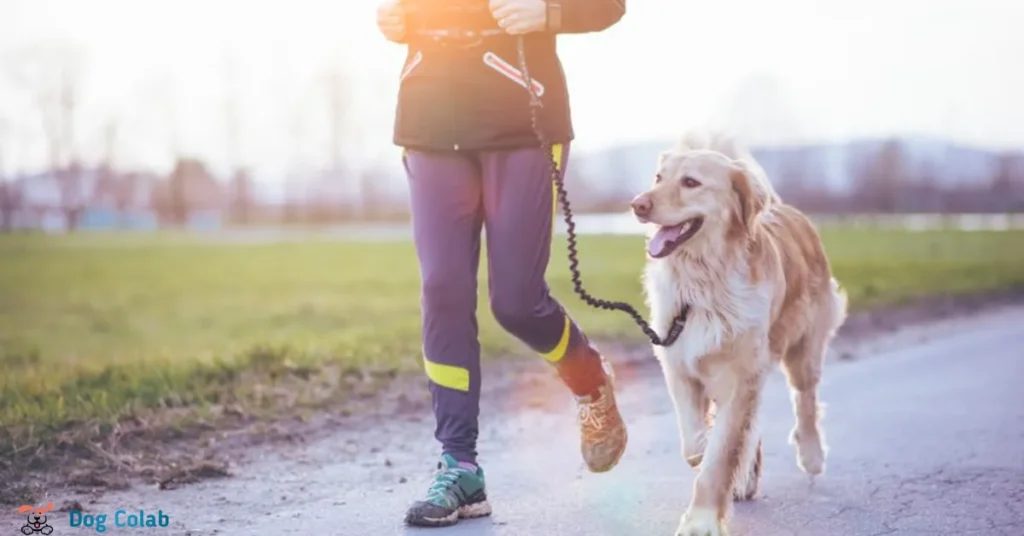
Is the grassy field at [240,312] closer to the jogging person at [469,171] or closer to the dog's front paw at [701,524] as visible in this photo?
the jogging person at [469,171]

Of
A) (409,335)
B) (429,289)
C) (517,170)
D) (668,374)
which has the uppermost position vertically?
(517,170)

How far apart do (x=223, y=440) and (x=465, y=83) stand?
2.56 m

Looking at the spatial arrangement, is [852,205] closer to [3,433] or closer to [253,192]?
[253,192]

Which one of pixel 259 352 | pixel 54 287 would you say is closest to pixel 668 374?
pixel 259 352

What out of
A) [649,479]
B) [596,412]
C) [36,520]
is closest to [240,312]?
[649,479]

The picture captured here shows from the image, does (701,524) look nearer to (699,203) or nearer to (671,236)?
(671,236)

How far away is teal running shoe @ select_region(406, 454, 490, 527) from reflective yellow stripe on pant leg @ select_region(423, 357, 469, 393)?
290mm

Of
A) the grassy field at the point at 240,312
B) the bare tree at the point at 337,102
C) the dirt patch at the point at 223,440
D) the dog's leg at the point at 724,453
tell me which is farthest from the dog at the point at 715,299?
the bare tree at the point at 337,102

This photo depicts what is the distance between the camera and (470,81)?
177 inches

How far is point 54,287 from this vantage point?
24.3 meters

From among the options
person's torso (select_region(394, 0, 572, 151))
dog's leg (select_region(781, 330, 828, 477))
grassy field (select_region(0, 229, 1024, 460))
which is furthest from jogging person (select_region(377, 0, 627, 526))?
grassy field (select_region(0, 229, 1024, 460))

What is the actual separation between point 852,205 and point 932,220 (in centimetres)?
362

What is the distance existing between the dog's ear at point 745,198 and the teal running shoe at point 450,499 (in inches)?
56.3

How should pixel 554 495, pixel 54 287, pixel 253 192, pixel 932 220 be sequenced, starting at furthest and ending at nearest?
pixel 253 192 < pixel 932 220 < pixel 54 287 < pixel 554 495
